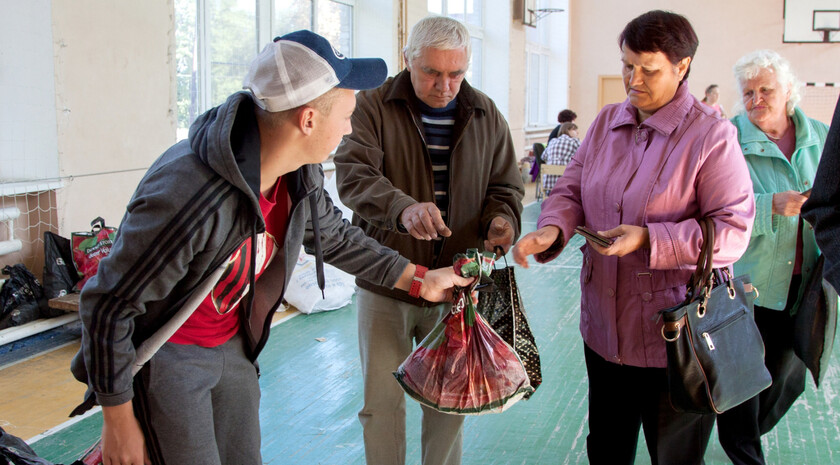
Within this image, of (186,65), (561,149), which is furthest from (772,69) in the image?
(561,149)

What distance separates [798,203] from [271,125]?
1774mm

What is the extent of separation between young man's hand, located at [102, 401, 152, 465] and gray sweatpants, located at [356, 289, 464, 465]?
2.87 feet

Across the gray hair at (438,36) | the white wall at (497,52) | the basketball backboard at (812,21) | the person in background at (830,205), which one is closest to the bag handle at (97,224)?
the gray hair at (438,36)

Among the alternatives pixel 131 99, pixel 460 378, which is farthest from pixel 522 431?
pixel 131 99

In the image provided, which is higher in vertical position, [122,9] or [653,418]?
[122,9]

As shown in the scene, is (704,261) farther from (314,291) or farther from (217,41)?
(217,41)

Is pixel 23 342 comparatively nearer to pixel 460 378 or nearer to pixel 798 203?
pixel 460 378

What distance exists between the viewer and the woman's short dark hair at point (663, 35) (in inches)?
74.6

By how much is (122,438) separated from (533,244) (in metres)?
1.16

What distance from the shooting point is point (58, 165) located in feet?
14.2

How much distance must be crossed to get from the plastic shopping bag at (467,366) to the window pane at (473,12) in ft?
35.8

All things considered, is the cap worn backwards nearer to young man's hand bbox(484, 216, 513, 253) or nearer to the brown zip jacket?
the brown zip jacket

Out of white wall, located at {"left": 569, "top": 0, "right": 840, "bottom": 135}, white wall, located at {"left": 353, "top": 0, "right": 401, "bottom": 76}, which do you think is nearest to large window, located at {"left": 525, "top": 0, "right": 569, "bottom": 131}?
white wall, located at {"left": 569, "top": 0, "right": 840, "bottom": 135}

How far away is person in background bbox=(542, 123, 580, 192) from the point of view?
32.0 feet
